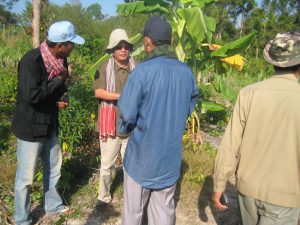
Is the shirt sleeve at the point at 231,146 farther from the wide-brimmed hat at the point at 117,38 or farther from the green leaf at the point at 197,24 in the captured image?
the green leaf at the point at 197,24

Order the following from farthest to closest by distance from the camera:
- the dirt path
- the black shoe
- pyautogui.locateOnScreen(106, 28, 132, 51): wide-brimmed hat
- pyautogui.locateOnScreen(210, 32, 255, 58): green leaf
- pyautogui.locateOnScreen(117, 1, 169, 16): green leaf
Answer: pyautogui.locateOnScreen(117, 1, 169, 16): green leaf
pyautogui.locateOnScreen(210, 32, 255, 58): green leaf
the black shoe
the dirt path
pyautogui.locateOnScreen(106, 28, 132, 51): wide-brimmed hat

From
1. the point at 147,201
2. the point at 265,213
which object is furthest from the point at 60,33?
the point at 265,213

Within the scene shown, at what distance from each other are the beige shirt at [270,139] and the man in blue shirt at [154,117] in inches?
19.2

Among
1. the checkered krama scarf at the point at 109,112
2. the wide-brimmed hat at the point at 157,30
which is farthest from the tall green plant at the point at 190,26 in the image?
the wide-brimmed hat at the point at 157,30

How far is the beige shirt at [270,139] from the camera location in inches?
83.6

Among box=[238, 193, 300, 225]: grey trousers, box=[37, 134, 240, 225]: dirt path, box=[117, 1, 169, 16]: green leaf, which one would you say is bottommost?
box=[37, 134, 240, 225]: dirt path

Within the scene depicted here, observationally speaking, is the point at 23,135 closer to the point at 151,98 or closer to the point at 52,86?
the point at 52,86

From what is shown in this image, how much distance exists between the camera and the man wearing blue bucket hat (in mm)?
3041

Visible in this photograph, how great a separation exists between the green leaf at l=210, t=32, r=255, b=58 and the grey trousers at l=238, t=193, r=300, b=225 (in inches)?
134

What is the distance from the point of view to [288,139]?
6.98 ft

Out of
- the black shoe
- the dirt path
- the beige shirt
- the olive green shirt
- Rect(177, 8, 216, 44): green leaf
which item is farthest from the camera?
Rect(177, 8, 216, 44): green leaf

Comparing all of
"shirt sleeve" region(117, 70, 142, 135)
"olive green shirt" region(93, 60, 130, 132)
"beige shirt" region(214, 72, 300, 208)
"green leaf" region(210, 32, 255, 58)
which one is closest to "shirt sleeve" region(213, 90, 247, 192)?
"beige shirt" region(214, 72, 300, 208)

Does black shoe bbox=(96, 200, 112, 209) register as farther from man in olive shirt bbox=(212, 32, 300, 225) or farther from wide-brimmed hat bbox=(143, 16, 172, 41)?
wide-brimmed hat bbox=(143, 16, 172, 41)

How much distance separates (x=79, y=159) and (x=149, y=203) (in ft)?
6.68
